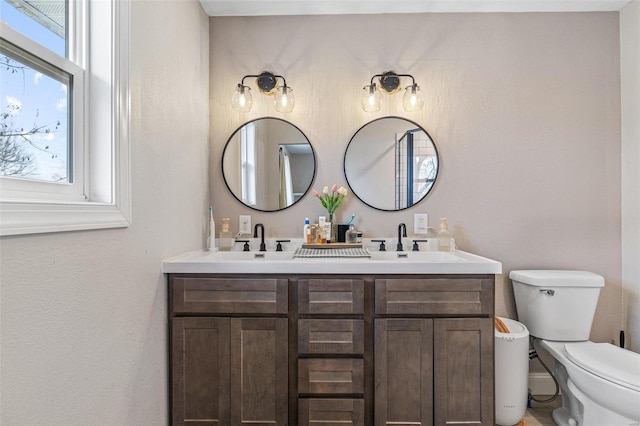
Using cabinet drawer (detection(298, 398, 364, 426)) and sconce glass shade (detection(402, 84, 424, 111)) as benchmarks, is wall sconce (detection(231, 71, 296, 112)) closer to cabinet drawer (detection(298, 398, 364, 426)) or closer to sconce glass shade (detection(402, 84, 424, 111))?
sconce glass shade (detection(402, 84, 424, 111))

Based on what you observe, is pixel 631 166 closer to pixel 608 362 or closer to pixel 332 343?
pixel 608 362

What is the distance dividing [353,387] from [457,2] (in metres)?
2.27

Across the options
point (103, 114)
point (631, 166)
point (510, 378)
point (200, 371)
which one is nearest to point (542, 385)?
point (510, 378)

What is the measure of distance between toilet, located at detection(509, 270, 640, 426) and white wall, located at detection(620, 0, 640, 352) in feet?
1.17

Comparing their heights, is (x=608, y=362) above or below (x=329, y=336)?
below

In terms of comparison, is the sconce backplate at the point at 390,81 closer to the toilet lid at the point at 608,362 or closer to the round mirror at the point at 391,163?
the round mirror at the point at 391,163

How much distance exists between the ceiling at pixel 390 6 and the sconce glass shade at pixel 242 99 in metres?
0.50

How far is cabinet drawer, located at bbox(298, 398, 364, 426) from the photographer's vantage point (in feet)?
4.94

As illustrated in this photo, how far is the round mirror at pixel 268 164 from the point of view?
2145 millimetres

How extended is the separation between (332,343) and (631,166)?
2.10 metres

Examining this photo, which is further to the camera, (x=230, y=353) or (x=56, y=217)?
(x=230, y=353)

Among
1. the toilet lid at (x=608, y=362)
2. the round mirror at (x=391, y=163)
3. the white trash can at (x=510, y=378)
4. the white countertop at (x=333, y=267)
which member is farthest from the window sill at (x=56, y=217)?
the toilet lid at (x=608, y=362)

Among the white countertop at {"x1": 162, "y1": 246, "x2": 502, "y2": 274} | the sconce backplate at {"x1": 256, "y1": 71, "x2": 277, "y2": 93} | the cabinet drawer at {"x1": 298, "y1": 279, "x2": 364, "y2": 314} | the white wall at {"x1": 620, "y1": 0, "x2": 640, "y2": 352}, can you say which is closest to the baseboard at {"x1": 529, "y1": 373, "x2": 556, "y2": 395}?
the white wall at {"x1": 620, "y1": 0, "x2": 640, "y2": 352}

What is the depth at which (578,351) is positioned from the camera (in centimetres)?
163
